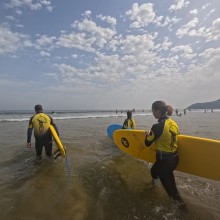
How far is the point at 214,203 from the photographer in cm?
413

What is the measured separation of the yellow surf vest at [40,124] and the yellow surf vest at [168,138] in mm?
3675

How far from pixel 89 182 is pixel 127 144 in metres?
1.45

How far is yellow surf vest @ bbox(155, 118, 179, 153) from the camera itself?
11.9ft

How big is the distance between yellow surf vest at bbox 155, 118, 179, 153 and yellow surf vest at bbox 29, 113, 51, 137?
12.1ft

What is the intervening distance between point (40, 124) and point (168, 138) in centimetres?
397

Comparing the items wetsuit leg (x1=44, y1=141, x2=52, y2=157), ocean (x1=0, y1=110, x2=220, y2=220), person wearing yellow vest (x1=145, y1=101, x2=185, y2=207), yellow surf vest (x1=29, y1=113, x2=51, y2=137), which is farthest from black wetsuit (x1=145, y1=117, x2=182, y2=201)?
wetsuit leg (x1=44, y1=141, x2=52, y2=157)

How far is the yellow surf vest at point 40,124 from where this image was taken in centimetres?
607

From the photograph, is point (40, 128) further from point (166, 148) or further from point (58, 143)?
point (166, 148)

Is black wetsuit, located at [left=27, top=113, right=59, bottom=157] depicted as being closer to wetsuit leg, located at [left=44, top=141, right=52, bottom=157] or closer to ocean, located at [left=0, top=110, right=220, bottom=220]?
wetsuit leg, located at [left=44, top=141, right=52, bottom=157]

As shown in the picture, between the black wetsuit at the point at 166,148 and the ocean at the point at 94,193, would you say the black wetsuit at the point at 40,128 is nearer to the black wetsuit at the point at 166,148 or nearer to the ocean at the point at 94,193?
the ocean at the point at 94,193

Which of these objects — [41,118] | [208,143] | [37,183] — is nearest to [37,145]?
[41,118]

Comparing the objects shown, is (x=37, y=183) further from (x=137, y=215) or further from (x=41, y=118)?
(x=137, y=215)

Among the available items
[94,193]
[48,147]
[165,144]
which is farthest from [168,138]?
[48,147]

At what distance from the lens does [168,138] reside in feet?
12.0
